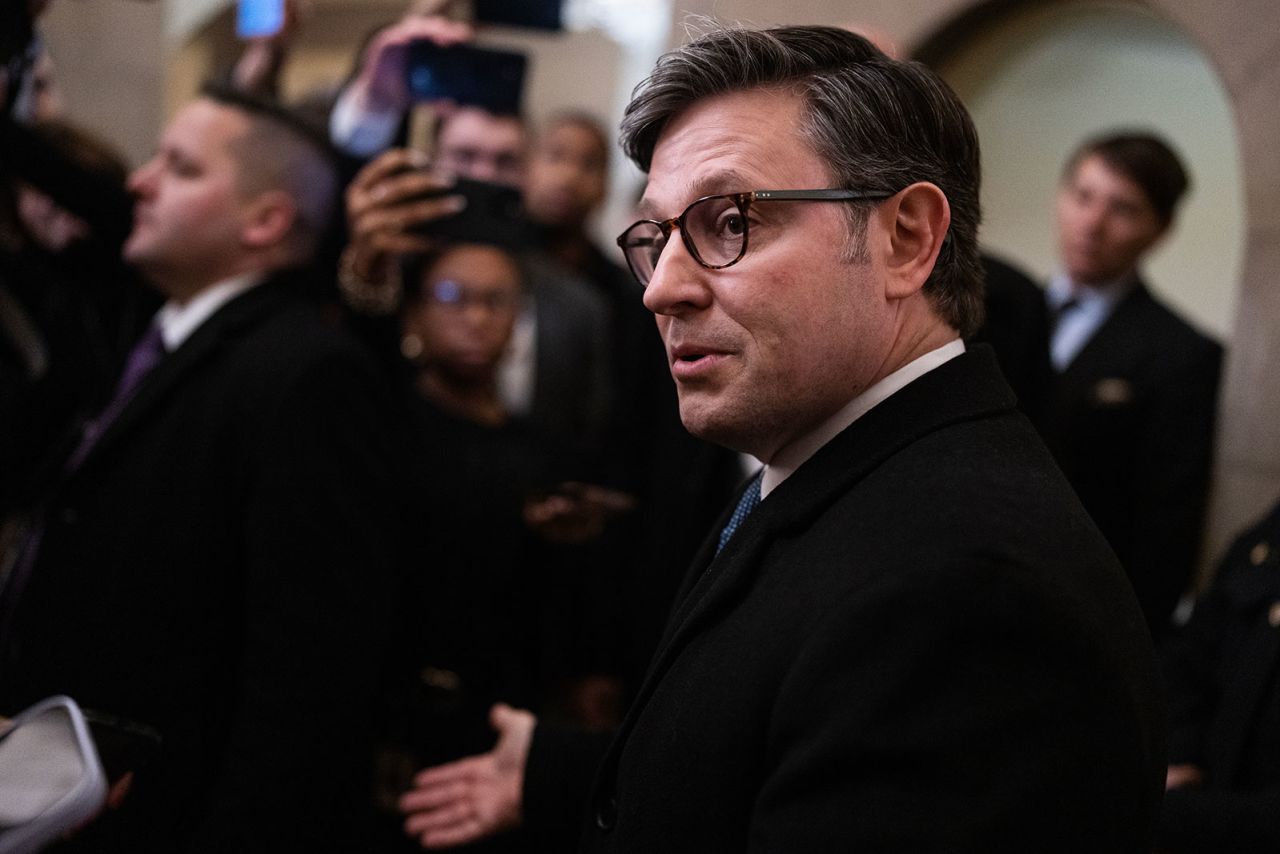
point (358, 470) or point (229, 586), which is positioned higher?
point (358, 470)

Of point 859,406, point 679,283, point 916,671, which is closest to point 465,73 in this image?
point 679,283

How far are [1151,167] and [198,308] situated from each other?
2.67 meters

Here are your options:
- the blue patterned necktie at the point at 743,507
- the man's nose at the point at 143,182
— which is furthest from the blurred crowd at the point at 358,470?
the blue patterned necktie at the point at 743,507

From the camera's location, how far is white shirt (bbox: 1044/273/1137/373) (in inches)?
141

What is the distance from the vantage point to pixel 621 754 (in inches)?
53.4

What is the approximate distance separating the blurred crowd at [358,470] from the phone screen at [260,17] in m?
0.11

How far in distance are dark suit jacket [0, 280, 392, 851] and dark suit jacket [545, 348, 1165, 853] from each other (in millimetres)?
912

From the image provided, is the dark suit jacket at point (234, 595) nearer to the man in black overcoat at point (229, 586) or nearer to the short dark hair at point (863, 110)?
the man in black overcoat at point (229, 586)

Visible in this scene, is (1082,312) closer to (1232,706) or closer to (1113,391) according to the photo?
(1113,391)

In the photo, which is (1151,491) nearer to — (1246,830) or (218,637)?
(1246,830)

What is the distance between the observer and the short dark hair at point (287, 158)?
100 inches

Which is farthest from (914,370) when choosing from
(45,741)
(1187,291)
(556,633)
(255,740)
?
(1187,291)

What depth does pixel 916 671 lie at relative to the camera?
0.97 meters

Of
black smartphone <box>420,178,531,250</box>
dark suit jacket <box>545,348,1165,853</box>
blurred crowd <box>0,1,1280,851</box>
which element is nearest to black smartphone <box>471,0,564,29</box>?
blurred crowd <box>0,1,1280,851</box>
